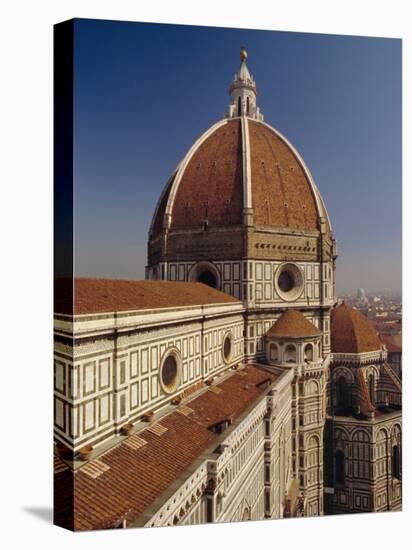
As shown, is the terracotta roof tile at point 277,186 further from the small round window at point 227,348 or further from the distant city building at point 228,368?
the small round window at point 227,348

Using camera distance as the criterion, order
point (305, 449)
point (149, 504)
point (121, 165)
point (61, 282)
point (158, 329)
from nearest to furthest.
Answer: point (149, 504) < point (61, 282) < point (121, 165) < point (158, 329) < point (305, 449)

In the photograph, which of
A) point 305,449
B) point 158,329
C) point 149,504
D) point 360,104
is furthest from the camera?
point 305,449

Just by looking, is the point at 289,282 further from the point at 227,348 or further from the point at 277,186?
the point at 227,348

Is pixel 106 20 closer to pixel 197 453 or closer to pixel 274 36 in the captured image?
pixel 274 36

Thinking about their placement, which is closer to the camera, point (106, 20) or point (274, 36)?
point (106, 20)

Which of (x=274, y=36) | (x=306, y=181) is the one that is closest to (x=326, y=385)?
(x=306, y=181)

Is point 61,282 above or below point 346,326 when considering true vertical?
above

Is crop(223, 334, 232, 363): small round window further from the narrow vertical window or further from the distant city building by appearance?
the narrow vertical window
